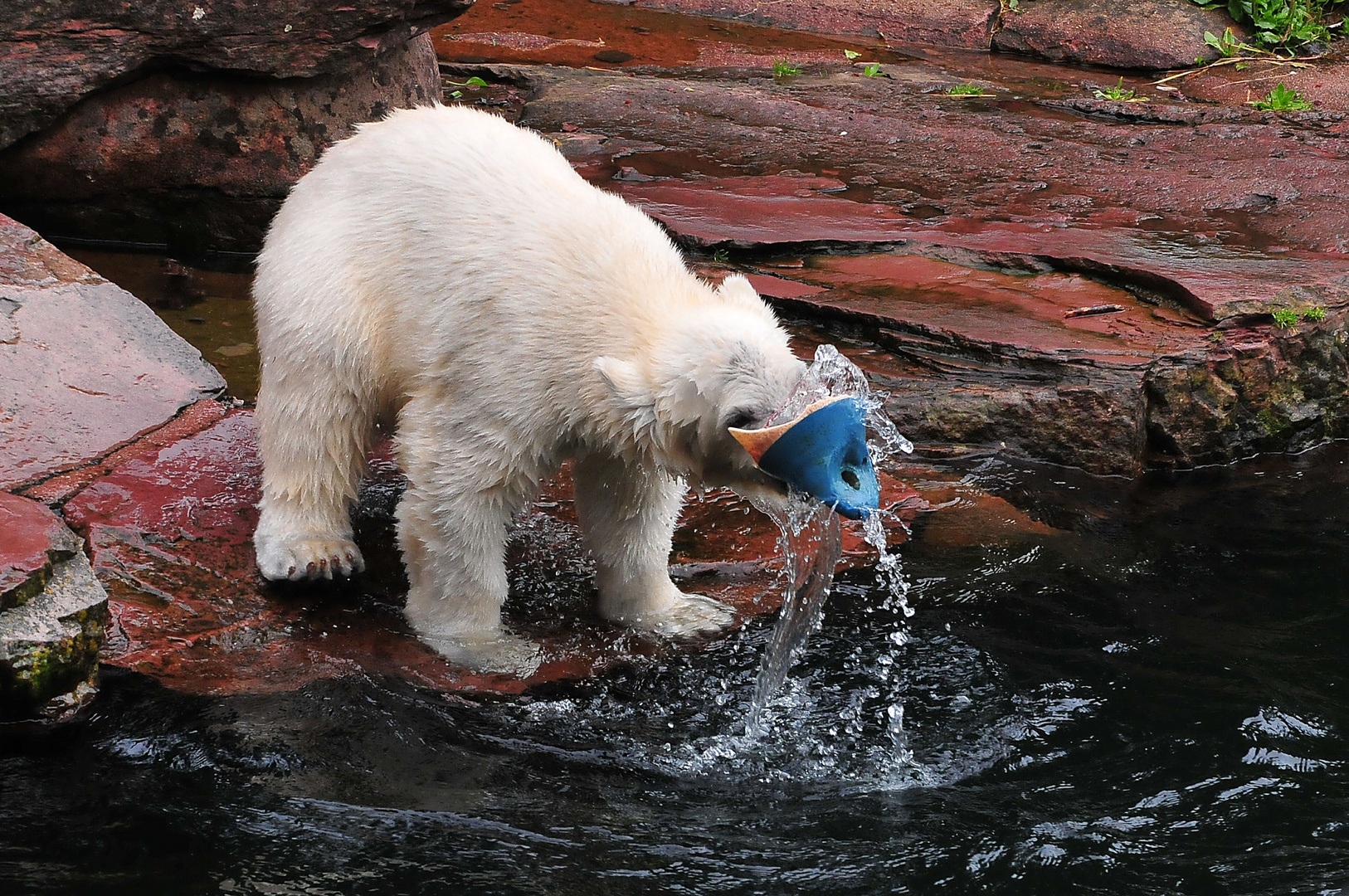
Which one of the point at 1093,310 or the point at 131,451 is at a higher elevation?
the point at 1093,310

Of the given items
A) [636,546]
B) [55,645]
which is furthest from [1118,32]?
[55,645]

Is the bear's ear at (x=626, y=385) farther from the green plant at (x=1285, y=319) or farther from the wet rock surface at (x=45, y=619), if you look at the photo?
the green plant at (x=1285, y=319)

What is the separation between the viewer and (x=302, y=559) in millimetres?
3881

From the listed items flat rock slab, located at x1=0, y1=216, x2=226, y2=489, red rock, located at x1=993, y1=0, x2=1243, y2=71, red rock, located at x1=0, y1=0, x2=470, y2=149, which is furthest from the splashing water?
red rock, located at x1=993, y1=0, x2=1243, y2=71

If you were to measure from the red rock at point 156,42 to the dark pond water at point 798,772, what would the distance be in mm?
3888

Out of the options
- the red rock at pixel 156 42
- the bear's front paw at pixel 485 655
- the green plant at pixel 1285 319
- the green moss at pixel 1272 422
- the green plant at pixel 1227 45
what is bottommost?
the bear's front paw at pixel 485 655

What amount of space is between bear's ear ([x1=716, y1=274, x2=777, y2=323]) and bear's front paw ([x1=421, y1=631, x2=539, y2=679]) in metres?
1.25

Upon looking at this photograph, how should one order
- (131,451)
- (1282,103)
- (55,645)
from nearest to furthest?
(55,645) < (131,451) < (1282,103)

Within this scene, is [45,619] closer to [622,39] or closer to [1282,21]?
[622,39]

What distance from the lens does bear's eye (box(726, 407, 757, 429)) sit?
307 cm

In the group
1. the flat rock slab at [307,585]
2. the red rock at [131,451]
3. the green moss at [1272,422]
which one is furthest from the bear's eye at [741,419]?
the green moss at [1272,422]

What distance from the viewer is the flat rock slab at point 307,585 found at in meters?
3.63

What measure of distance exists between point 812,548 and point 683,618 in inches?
23.7

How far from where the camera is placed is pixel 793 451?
294 centimetres
